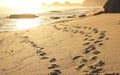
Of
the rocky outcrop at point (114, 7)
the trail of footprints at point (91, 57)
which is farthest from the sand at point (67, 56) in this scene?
the rocky outcrop at point (114, 7)

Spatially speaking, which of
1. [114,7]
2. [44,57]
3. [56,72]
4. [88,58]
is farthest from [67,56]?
[114,7]

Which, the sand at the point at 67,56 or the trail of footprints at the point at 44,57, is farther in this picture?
the trail of footprints at the point at 44,57

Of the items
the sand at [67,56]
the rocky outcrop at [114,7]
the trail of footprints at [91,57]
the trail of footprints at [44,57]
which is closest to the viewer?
the trail of footprints at [91,57]

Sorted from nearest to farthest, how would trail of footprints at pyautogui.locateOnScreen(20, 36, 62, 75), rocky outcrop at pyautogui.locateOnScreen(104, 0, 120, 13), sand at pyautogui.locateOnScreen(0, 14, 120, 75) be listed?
sand at pyautogui.locateOnScreen(0, 14, 120, 75) < trail of footprints at pyautogui.locateOnScreen(20, 36, 62, 75) < rocky outcrop at pyautogui.locateOnScreen(104, 0, 120, 13)

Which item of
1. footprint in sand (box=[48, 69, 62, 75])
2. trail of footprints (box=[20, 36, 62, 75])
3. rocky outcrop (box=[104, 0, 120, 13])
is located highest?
rocky outcrop (box=[104, 0, 120, 13])

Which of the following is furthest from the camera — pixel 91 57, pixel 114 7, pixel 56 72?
pixel 114 7

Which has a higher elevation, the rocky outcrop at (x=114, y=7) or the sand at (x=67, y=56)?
the rocky outcrop at (x=114, y=7)

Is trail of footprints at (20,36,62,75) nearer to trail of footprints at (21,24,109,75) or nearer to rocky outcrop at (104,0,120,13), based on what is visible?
trail of footprints at (21,24,109,75)

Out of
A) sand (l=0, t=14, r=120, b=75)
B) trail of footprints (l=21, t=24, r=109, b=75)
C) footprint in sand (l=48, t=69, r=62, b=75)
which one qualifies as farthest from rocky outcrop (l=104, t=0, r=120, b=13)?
footprint in sand (l=48, t=69, r=62, b=75)

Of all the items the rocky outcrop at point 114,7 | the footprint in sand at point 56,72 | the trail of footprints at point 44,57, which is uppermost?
the rocky outcrop at point 114,7

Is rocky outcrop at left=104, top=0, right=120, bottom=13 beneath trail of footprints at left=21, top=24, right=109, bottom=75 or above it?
above

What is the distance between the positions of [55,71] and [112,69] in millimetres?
1886

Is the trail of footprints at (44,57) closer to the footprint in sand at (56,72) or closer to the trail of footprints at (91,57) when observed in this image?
the footprint in sand at (56,72)

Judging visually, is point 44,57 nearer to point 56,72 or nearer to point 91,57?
point 56,72
